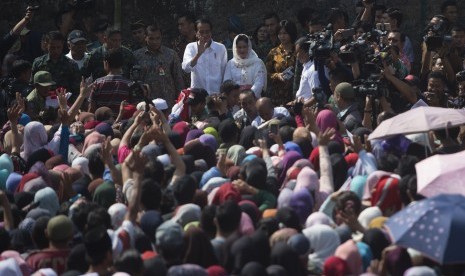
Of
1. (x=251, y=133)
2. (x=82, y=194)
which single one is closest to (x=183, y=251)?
(x=82, y=194)

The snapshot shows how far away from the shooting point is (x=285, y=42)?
19078 millimetres

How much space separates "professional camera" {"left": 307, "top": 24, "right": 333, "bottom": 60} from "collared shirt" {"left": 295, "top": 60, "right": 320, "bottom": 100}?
36 cm

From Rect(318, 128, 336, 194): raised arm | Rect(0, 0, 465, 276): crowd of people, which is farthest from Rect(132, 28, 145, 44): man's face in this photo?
Rect(318, 128, 336, 194): raised arm

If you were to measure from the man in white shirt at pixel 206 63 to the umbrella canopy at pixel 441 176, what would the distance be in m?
5.84

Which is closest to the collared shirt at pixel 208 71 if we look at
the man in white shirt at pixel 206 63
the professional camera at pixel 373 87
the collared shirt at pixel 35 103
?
the man in white shirt at pixel 206 63

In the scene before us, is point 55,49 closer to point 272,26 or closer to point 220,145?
point 272,26

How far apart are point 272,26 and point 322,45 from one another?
2517 millimetres

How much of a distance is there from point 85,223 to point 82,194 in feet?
4.48

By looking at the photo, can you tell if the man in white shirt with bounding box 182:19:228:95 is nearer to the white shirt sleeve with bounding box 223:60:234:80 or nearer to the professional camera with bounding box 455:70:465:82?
the white shirt sleeve with bounding box 223:60:234:80

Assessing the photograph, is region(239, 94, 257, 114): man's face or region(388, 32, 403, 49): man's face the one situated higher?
region(388, 32, 403, 49): man's face

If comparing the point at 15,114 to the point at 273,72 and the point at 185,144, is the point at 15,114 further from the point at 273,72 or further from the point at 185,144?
the point at 273,72

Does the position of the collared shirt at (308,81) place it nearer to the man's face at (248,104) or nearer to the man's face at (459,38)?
the man's face at (248,104)

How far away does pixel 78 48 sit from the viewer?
19.1 meters

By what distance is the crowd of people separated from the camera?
12438mm
